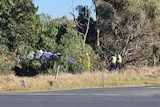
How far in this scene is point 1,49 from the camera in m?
51.3

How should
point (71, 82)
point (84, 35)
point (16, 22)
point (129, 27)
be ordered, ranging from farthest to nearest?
1. point (84, 35)
2. point (129, 27)
3. point (16, 22)
4. point (71, 82)

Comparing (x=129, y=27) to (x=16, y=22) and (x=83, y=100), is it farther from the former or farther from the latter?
(x=83, y=100)

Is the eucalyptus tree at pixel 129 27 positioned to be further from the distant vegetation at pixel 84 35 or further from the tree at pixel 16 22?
the tree at pixel 16 22

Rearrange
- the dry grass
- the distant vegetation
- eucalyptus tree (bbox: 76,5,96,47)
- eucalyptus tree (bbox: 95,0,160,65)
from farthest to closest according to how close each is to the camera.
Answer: eucalyptus tree (bbox: 76,5,96,47) < eucalyptus tree (bbox: 95,0,160,65) < the distant vegetation < the dry grass

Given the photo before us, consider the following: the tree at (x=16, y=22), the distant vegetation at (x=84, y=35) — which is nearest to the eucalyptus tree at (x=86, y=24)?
the distant vegetation at (x=84, y=35)

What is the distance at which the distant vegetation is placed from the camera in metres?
49.5

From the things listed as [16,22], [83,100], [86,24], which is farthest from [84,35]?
[83,100]

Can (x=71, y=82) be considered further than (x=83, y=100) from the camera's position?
Yes

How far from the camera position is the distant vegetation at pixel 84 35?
49.5 m

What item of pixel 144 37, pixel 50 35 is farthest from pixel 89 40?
pixel 144 37

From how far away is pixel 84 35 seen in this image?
207 feet

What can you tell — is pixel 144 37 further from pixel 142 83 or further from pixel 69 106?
pixel 69 106

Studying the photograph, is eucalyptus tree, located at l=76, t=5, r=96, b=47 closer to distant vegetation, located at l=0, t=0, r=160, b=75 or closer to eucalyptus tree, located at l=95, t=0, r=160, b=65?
distant vegetation, located at l=0, t=0, r=160, b=75

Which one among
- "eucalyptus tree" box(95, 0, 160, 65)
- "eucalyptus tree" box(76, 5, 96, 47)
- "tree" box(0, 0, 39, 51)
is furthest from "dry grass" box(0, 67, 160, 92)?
"eucalyptus tree" box(76, 5, 96, 47)
